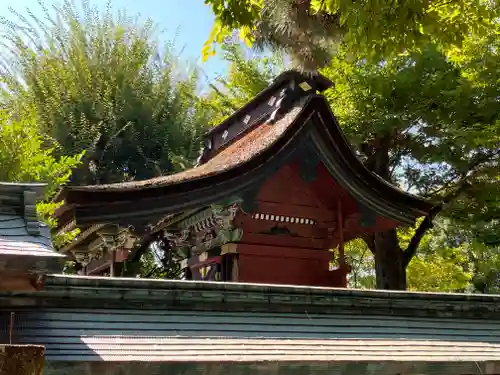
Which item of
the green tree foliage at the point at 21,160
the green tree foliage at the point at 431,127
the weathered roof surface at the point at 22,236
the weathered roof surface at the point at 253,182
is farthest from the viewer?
the green tree foliage at the point at 431,127

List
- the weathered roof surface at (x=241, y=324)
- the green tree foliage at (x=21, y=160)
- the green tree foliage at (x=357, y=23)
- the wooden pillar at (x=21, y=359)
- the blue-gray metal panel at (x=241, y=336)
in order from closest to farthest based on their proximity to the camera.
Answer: the wooden pillar at (x=21, y=359) < the blue-gray metal panel at (x=241, y=336) < the weathered roof surface at (x=241, y=324) < the green tree foliage at (x=357, y=23) < the green tree foliage at (x=21, y=160)

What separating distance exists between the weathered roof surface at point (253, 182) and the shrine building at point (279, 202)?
0.7 inches

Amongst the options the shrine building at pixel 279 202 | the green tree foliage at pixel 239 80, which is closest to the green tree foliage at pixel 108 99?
the green tree foliage at pixel 239 80

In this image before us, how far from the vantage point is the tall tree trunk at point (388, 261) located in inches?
592

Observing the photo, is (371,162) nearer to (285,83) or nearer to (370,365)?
(285,83)

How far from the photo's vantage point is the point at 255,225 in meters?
9.23

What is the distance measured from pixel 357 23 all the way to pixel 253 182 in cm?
343

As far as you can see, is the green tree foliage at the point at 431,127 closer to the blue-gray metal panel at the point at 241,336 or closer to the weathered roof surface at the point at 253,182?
the weathered roof surface at the point at 253,182

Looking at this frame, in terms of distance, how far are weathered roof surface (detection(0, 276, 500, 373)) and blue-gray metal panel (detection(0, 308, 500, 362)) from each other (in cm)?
1

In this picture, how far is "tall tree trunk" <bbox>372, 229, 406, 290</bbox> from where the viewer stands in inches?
592

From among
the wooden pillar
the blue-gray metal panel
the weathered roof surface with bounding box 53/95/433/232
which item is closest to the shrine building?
the weathered roof surface with bounding box 53/95/433/232

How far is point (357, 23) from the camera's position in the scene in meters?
5.49

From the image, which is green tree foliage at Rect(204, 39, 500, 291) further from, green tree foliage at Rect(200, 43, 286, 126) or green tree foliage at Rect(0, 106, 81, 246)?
green tree foliage at Rect(0, 106, 81, 246)

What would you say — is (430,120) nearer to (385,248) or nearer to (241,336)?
(385,248)
